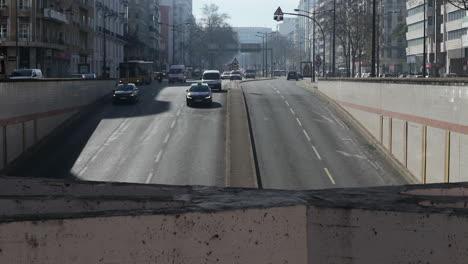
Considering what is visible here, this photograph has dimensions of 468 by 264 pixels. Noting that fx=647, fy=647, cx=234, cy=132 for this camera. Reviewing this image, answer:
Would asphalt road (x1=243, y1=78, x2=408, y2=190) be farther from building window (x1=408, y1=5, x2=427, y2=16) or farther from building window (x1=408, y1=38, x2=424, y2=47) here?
building window (x1=408, y1=5, x2=427, y2=16)

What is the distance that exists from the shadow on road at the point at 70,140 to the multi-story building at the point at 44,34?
51.3 ft

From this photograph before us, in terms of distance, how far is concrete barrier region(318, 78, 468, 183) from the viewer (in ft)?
80.7

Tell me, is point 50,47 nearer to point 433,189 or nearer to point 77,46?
point 77,46

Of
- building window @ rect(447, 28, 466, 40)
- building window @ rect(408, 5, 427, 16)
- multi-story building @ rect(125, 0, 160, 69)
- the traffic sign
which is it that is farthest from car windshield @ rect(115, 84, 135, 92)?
multi-story building @ rect(125, 0, 160, 69)

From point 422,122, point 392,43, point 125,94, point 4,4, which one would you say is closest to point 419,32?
point 392,43

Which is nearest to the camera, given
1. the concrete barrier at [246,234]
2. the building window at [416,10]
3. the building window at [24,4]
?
the concrete barrier at [246,234]

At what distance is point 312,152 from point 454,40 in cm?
5902

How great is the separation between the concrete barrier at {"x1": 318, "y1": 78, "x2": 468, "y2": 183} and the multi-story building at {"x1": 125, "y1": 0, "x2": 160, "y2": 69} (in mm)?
87830

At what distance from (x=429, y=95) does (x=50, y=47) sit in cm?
5390

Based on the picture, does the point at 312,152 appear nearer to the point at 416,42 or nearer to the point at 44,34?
the point at 44,34

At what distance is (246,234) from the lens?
19.3 feet

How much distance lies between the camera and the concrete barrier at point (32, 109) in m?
30.2

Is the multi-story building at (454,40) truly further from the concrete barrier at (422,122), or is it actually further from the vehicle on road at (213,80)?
the concrete barrier at (422,122)

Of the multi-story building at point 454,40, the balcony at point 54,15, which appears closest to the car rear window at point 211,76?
the balcony at point 54,15
